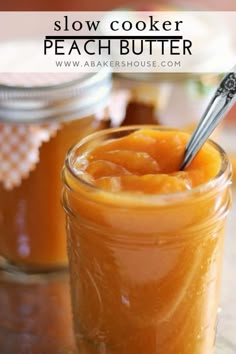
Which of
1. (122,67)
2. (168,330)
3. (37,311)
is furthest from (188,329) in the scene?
(122,67)

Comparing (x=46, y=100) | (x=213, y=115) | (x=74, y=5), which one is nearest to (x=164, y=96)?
(x=46, y=100)

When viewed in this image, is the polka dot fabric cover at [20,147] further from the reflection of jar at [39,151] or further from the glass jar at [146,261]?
the glass jar at [146,261]

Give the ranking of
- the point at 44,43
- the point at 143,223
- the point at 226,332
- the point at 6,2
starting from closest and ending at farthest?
the point at 143,223 → the point at 226,332 → the point at 44,43 → the point at 6,2

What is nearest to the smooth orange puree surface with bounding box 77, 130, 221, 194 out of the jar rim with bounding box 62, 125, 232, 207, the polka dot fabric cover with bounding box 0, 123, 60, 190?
the jar rim with bounding box 62, 125, 232, 207

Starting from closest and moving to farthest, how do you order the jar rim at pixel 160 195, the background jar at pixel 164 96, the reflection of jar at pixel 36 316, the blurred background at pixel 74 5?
the jar rim at pixel 160 195 < the reflection of jar at pixel 36 316 < the background jar at pixel 164 96 < the blurred background at pixel 74 5

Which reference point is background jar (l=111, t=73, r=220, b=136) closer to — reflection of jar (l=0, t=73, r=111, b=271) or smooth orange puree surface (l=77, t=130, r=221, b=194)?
reflection of jar (l=0, t=73, r=111, b=271)

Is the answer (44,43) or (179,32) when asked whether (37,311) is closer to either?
(44,43)

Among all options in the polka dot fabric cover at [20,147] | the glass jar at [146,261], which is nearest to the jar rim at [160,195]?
the glass jar at [146,261]
